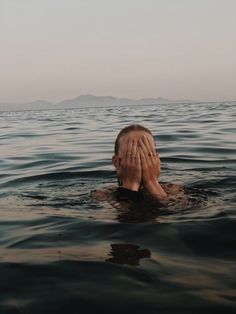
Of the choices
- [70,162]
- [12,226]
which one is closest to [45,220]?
[12,226]

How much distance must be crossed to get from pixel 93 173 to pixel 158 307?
6414 mm

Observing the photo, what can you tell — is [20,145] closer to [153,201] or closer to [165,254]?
[153,201]

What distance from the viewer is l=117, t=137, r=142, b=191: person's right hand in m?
5.90

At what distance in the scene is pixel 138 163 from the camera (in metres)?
5.91

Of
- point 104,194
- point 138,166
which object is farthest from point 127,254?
point 104,194

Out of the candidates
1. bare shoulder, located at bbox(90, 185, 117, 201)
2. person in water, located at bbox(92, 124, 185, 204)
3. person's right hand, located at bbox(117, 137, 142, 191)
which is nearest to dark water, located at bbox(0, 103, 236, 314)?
bare shoulder, located at bbox(90, 185, 117, 201)

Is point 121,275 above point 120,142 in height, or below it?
below

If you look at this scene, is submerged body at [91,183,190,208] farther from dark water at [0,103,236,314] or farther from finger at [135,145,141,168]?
finger at [135,145,141,168]

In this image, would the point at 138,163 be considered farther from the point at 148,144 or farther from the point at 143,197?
the point at 143,197

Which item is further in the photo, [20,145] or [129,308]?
[20,145]

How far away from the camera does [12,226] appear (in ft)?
18.4

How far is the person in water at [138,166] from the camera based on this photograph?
593 cm

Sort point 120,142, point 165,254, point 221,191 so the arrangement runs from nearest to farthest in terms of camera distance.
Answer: point 165,254 < point 120,142 < point 221,191

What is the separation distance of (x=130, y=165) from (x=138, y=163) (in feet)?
0.34
